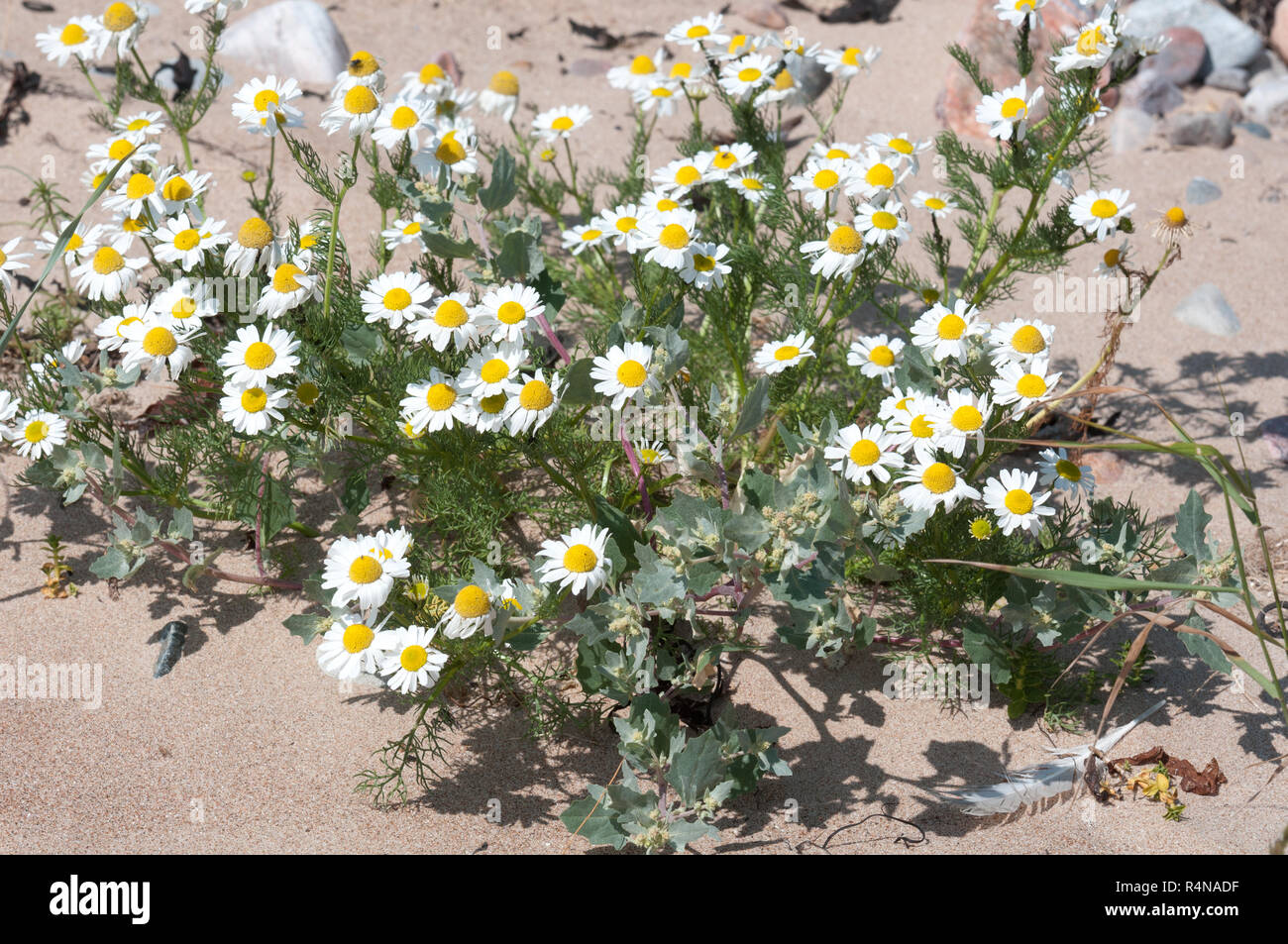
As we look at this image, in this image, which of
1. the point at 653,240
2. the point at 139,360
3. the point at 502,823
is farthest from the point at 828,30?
the point at 502,823

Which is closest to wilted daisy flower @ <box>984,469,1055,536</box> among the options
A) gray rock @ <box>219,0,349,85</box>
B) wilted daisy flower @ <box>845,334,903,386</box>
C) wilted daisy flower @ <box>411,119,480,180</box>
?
wilted daisy flower @ <box>845,334,903,386</box>

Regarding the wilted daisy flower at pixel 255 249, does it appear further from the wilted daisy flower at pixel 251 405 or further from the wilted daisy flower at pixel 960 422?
the wilted daisy flower at pixel 960 422

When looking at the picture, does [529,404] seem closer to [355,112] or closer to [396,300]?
[396,300]

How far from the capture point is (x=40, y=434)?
2.78 metres

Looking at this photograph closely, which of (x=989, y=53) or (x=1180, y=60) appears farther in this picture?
(x=1180, y=60)

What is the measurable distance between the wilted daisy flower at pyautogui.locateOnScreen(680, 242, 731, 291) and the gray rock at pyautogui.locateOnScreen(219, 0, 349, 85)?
9.79 feet

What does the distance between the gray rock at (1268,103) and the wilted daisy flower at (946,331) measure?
12.1 feet

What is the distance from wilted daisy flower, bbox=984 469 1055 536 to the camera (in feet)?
8.19

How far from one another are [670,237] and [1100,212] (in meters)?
1.24

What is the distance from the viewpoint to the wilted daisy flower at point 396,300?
8.79 ft

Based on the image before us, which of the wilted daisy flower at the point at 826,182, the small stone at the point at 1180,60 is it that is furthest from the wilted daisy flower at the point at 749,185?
the small stone at the point at 1180,60

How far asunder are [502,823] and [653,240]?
1.52m

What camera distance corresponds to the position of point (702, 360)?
140 inches

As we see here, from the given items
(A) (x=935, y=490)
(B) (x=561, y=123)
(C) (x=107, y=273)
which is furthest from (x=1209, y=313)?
(C) (x=107, y=273)
